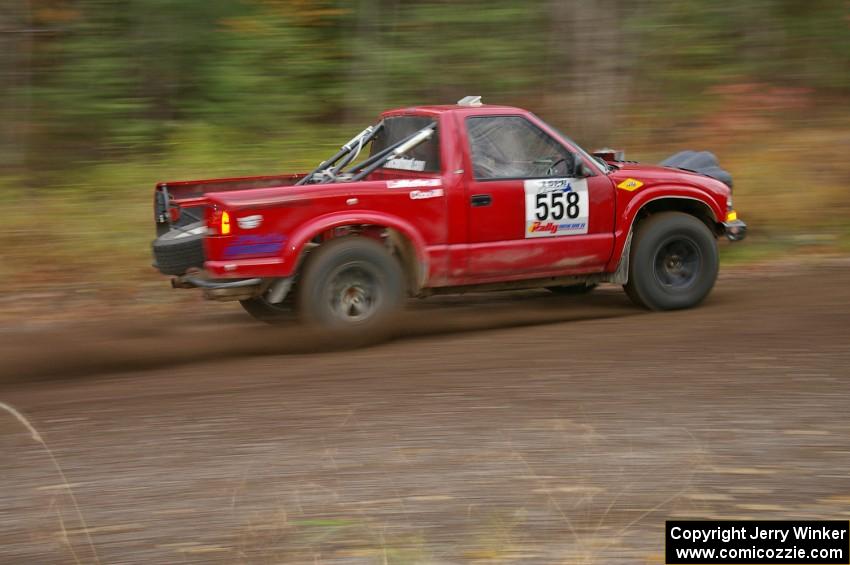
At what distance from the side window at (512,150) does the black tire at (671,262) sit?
37.0 inches

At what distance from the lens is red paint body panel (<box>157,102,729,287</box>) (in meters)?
6.92

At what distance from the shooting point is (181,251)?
705cm

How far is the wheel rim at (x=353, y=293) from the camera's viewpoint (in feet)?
23.4

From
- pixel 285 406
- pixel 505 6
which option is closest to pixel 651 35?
pixel 505 6

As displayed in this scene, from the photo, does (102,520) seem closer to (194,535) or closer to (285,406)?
(194,535)

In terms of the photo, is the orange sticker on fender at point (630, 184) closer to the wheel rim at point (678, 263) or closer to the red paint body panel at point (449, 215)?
the red paint body panel at point (449, 215)

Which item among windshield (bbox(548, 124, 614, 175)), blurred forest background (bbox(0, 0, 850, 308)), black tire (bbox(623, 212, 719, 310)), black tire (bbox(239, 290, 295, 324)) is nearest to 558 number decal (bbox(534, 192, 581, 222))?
windshield (bbox(548, 124, 614, 175))

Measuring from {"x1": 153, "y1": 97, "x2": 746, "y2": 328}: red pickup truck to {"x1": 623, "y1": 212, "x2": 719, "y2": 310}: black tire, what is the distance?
1 centimetres

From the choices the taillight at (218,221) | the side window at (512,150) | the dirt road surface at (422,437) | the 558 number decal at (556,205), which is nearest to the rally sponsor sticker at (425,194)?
the side window at (512,150)

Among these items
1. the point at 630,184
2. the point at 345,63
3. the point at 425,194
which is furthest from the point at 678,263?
the point at 345,63

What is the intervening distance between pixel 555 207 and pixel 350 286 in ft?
5.51

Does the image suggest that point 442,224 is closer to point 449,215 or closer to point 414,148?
point 449,215

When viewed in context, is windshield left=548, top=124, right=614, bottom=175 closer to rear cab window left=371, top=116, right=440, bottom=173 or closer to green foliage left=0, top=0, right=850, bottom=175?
rear cab window left=371, top=116, right=440, bottom=173

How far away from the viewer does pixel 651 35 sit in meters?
16.0
